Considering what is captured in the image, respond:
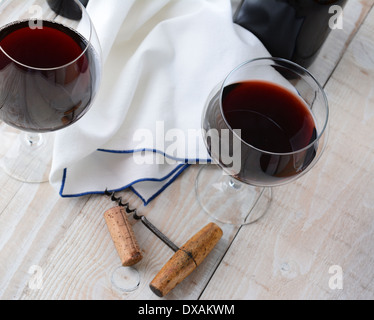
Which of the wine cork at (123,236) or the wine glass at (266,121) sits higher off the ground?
the wine glass at (266,121)

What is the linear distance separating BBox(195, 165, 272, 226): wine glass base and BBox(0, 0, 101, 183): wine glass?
0.90 ft

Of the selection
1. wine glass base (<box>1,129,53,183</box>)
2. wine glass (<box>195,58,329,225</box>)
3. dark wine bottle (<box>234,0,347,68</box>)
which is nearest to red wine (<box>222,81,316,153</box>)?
wine glass (<box>195,58,329,225</box>)

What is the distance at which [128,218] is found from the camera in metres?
1.00

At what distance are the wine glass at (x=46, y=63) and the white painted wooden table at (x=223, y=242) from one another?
7.3 inches

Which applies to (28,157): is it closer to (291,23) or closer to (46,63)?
(46,63)

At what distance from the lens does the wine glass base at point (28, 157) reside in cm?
101

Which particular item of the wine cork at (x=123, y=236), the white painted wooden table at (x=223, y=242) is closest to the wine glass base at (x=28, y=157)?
the white painted wooden table at (x=223, y=242)

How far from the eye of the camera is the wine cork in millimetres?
934

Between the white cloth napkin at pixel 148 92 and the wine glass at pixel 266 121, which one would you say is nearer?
the wine glass at pixel 266 121

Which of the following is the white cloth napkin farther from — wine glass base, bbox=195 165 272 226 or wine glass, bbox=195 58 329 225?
wine glass, bbox=195 58 329 225

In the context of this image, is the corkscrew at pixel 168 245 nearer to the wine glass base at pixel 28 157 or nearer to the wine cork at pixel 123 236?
the wine cork at pixel 123 236
